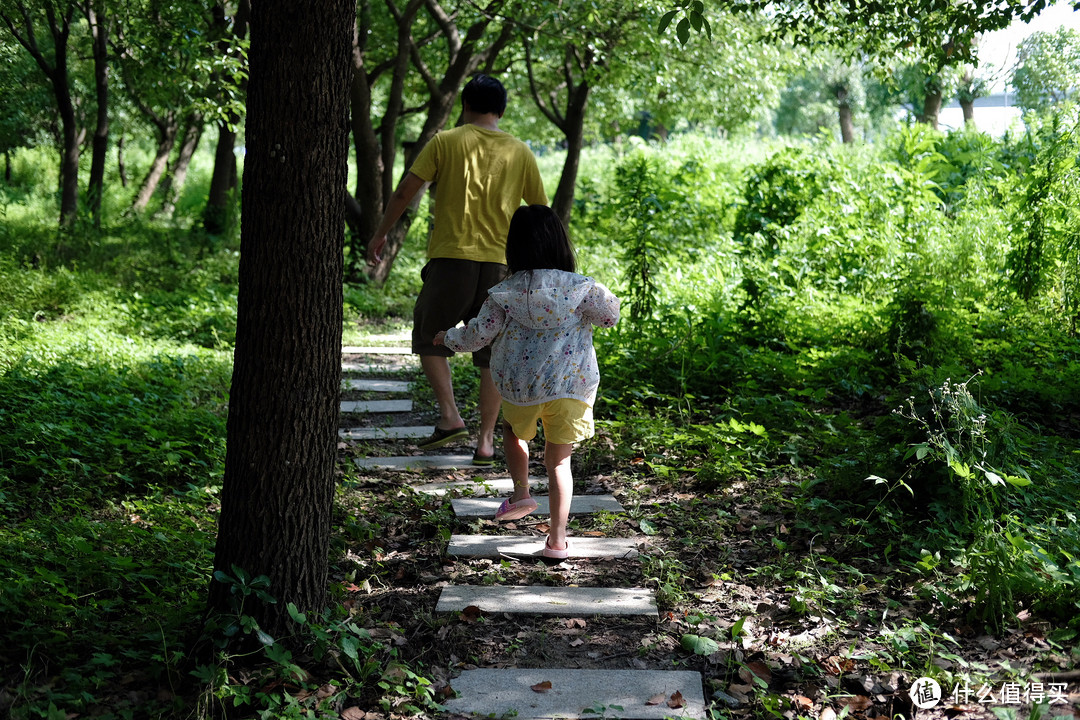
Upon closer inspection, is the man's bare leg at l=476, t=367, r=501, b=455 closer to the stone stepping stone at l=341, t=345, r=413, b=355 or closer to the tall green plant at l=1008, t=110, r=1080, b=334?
the stone stepping stone at l=341, t=345, r=413, b=355

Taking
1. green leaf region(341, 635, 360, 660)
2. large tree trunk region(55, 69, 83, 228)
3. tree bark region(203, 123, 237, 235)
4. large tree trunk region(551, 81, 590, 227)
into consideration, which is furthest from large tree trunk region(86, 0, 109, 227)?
green leaf region(341, 635, 360, 660)

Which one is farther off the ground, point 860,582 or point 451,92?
point 451,92

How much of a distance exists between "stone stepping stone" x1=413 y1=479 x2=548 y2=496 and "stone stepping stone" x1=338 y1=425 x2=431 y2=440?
1.03 m

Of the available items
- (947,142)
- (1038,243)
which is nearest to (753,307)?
(1038,243)

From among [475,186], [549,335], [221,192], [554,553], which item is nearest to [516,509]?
[554,553]

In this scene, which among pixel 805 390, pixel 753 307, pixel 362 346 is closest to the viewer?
pixel 805 390

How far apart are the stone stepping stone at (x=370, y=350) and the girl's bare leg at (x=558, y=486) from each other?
17.2ft

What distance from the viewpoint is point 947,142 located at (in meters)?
14.6

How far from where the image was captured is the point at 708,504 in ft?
15.0

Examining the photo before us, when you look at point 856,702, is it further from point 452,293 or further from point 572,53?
point 572,53

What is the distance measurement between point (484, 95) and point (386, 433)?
7.83 ft

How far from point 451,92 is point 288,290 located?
10329mm

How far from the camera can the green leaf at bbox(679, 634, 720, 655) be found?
3.03 metres

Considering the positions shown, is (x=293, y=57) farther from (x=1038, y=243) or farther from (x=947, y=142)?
(x=947, y=142)
